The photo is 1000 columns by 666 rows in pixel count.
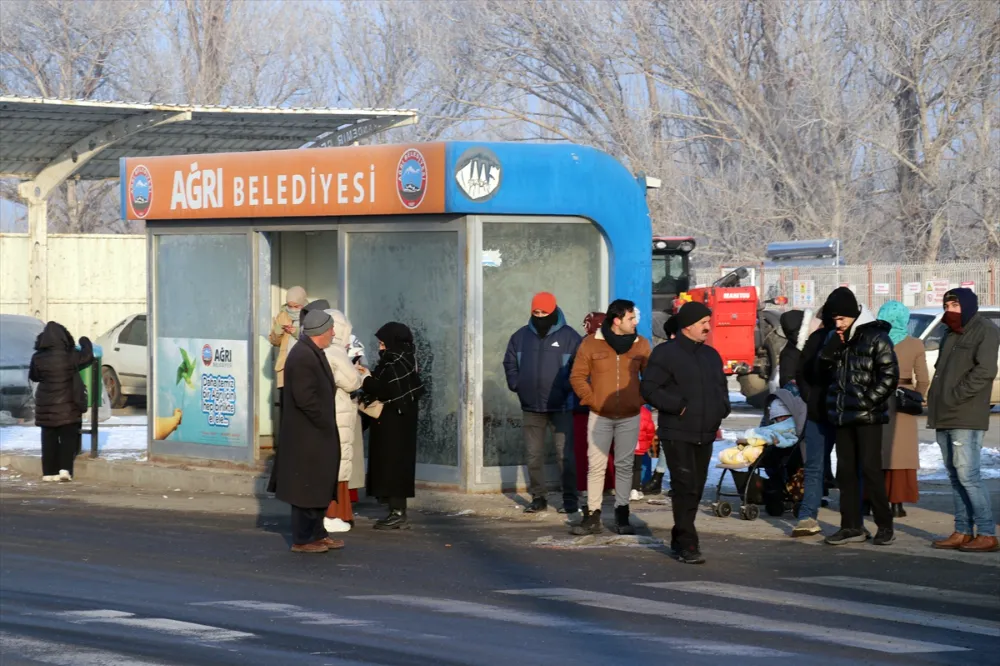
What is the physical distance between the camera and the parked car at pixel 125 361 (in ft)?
80.4

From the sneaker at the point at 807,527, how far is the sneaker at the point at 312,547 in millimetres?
3362

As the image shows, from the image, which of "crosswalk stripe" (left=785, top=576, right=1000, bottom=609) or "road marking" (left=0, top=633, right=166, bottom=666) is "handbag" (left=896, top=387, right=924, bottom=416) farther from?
"road marking" (left=0, top=633, right=166, bottom=666)

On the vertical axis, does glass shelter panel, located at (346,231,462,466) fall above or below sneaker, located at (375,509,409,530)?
above

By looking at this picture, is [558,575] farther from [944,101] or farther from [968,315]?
[944,101]

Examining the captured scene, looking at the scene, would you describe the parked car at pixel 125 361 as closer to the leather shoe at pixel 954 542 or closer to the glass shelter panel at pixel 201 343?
the glass shelter panel at pixel 201 343

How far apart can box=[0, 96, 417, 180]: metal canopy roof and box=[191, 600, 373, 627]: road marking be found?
49.4ft

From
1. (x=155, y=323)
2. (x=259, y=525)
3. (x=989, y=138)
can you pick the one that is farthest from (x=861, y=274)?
(x=259, y=525)

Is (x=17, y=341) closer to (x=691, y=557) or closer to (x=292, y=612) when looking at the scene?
(x=691, y=557)

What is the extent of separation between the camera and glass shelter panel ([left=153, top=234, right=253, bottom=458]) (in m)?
15.6

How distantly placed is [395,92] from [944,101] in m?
20.5

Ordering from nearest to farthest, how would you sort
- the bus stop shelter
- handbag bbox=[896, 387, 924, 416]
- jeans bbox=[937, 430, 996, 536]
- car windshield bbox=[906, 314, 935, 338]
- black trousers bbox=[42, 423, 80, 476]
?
jeans bbox=[937, 430, 996, 536] → handbag bbox=[896, 387, 924, 416] → the bus stop shelter → black trousers bbox=[42, 423, 80, 476] → car windshield bbox=[906, 314, 935, 338]

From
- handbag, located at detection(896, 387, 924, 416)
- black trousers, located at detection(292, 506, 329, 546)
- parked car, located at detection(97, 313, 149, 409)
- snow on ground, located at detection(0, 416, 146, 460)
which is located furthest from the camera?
parked car, located at detection(97, 313, 149, 409)

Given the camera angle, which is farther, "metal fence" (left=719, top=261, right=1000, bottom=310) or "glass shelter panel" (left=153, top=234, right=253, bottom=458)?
"metal fence" (left=719, top=261, right=1000, bottom=310)

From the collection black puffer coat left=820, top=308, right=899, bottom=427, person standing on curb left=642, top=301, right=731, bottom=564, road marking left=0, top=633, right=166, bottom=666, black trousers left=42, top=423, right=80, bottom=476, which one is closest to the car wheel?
black trousers left=42, top=423, right=80, bottom=476
